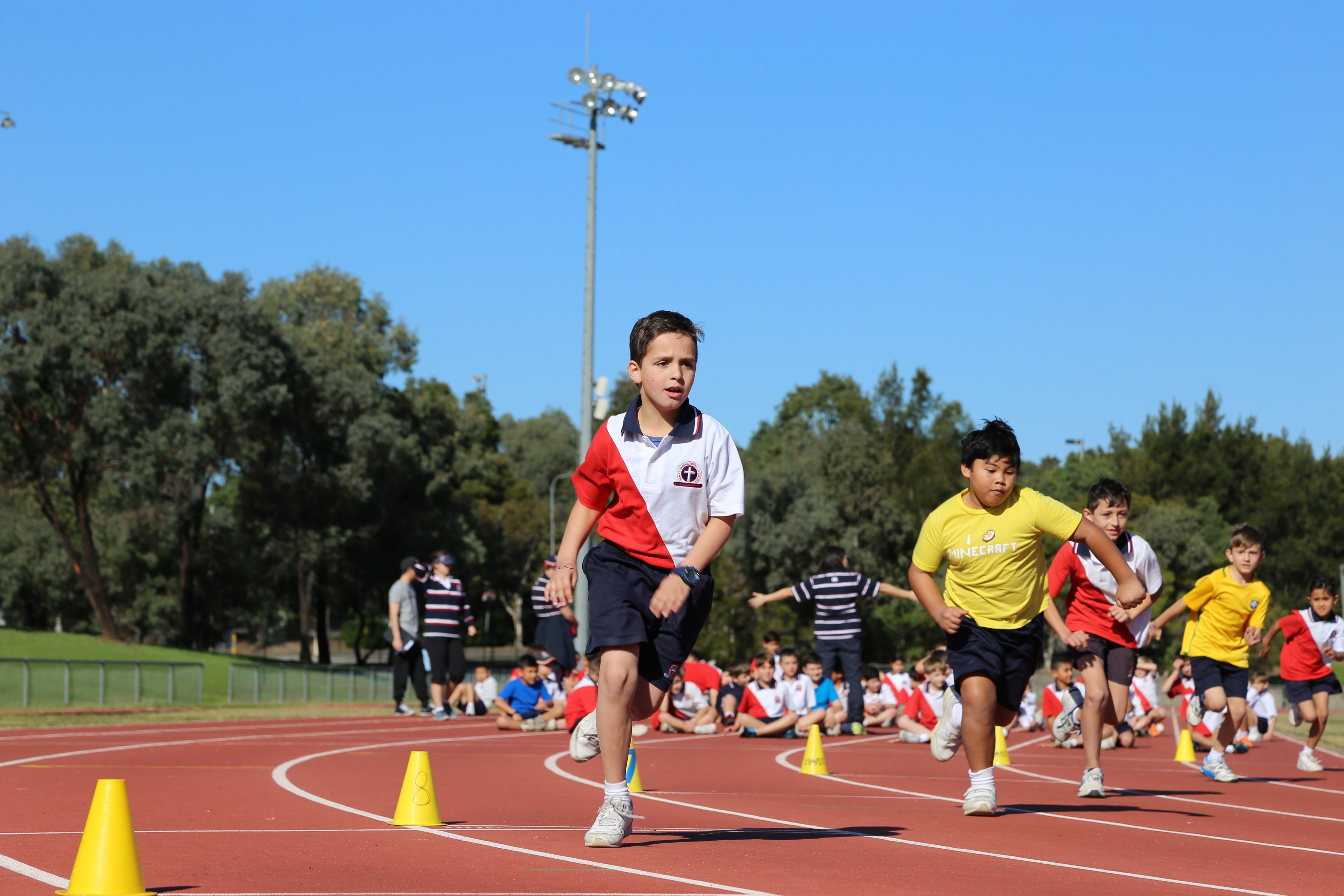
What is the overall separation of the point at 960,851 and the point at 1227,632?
6019mm

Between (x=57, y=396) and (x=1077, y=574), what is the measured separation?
3731 centimetres

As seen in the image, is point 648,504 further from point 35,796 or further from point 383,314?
point 383,314

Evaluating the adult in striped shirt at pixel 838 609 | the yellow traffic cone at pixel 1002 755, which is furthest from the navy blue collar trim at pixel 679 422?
the adult in striped shirt at pixel 838 609

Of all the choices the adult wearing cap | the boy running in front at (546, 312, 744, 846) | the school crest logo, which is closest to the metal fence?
the adult wearing cap

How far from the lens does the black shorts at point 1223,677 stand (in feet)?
36.8

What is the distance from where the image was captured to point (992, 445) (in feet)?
24.4

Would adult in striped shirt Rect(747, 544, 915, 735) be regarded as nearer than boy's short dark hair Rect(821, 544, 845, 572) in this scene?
Yes

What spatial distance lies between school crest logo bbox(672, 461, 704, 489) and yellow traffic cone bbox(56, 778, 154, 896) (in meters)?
2.48

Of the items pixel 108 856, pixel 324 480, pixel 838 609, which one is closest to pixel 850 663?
pixel 838 609

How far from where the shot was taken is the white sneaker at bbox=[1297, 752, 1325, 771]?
40.8 ft

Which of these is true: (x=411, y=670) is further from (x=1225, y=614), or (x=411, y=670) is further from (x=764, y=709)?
(x=1225, y=614)

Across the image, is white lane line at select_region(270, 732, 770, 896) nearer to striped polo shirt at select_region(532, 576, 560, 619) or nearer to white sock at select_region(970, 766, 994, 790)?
white sock at select_region(970, 766, 994, 790)

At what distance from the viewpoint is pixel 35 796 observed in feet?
26.2

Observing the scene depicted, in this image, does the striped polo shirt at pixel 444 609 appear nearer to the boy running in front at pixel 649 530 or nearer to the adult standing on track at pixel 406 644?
the adult standing on track at pixel 406 644
